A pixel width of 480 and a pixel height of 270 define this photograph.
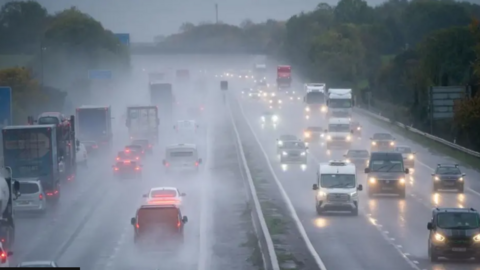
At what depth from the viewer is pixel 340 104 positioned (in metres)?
94.1

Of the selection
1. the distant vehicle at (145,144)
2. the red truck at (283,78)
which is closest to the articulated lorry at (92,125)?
the distant vehicle at (145,144)

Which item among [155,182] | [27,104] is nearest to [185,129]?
[27,104]

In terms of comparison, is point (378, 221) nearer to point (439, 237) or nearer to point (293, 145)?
point (439, 237)

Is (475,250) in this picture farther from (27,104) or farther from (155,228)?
(27,104)

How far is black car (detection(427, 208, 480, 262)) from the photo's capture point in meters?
27.7

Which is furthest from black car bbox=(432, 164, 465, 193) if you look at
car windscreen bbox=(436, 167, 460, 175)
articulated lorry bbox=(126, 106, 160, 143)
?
articulated lorry bbox=(126, 106, 160, 143)

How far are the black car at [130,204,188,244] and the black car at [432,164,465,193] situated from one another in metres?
21.5

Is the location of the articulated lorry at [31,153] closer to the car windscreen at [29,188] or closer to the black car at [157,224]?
the car windscreen at [29,188]

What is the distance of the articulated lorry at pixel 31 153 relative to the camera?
4572cm

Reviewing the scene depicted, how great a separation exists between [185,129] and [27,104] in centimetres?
1638

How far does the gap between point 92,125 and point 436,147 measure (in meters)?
24.7

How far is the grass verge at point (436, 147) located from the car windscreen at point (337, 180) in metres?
23.5

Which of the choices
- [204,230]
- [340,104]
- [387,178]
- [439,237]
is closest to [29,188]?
[204,230]

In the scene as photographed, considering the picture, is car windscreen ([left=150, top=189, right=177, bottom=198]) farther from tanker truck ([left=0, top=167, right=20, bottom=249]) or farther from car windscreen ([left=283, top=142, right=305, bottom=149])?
car windscreen ([left=283, top=142, right=305, bottom=149])
